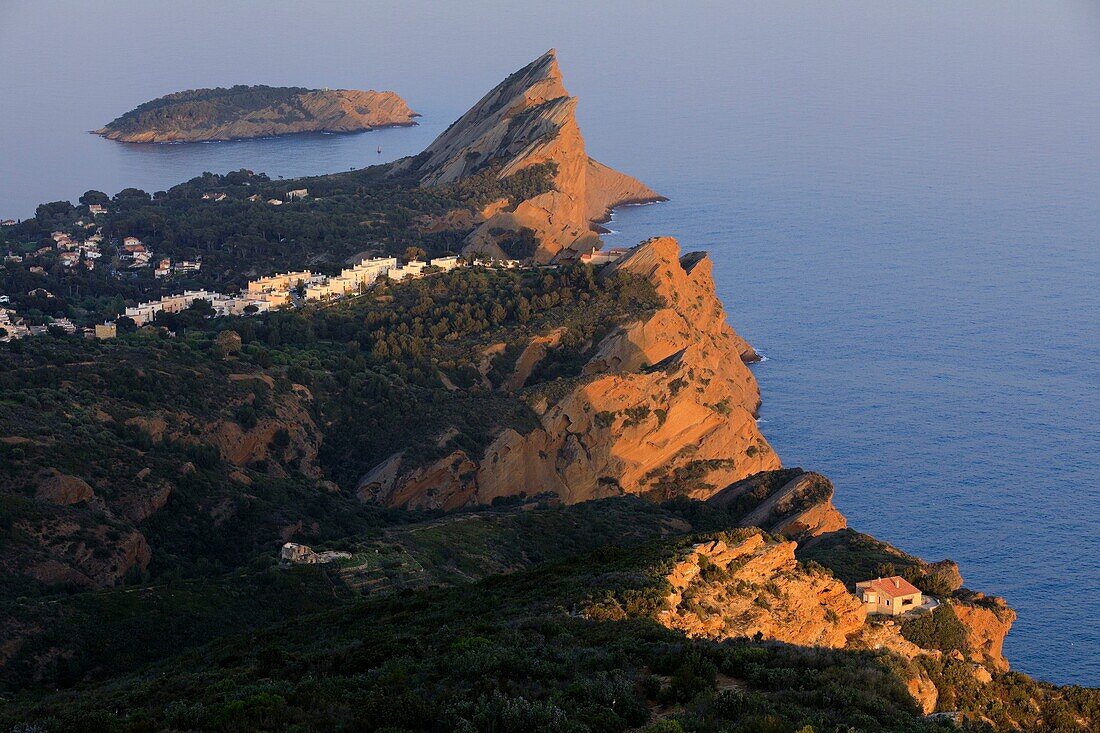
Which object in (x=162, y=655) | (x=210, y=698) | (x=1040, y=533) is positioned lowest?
(x=1040, y=533)

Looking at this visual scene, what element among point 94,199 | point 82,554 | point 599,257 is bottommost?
point 82,554

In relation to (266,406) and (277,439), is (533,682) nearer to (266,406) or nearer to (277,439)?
(277,439)

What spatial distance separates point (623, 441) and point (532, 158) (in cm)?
4035

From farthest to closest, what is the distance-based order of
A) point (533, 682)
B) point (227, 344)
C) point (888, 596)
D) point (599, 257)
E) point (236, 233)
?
point (236, 233) → point (599, 257) → point (227, 344) → point (888, 596) → point (533, 682)

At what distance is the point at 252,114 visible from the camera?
145m

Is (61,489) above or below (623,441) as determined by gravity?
above

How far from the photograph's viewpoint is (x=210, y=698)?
17969 mm

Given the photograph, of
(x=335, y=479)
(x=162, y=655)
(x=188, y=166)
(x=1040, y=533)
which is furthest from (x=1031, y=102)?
(x=162, y=655)

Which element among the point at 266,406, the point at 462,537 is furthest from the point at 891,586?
the point at 266,406

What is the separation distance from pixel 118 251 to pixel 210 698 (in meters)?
69.5

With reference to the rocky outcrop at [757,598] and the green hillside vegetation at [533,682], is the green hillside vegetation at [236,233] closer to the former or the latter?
the green hillside vegetation at [533,682]

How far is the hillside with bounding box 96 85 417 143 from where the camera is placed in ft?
461

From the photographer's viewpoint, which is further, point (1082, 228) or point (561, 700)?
point (1082, 228)

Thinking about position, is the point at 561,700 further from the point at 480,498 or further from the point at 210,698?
the point at 480,498
